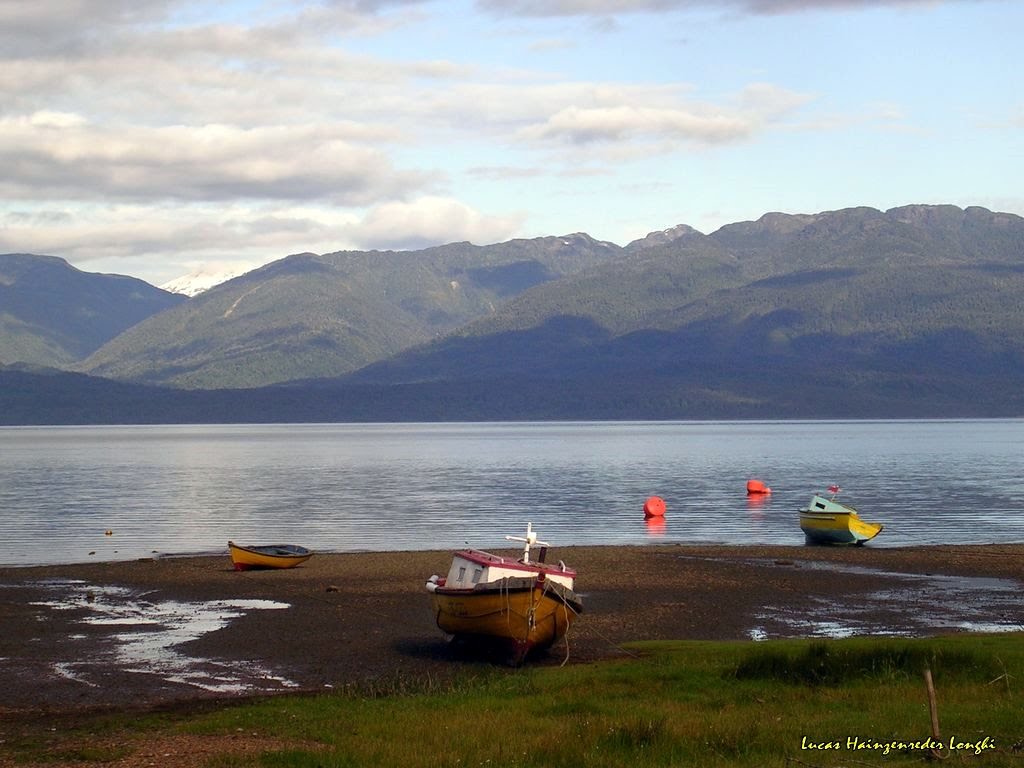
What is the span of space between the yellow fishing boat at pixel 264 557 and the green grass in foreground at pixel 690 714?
24346 millimetres

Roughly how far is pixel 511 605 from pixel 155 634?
34.4ft

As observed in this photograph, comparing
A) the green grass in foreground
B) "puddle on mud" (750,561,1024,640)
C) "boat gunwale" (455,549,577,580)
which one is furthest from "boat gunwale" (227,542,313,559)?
the green grass in foreground

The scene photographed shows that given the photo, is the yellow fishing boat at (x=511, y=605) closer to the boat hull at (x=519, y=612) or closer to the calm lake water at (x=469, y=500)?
the boat hull at (x=519, y=612)

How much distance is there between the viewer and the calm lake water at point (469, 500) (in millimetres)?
66125

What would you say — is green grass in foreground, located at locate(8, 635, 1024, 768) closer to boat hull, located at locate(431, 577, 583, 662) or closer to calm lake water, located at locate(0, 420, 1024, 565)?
boat hull, located at locate(431, 577, 583, 662)

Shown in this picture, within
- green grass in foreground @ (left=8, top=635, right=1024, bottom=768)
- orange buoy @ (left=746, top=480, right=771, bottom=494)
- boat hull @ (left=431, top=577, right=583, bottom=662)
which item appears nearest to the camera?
green grass in foreground @ (left=8, top=635, right=1024, bottom=768)

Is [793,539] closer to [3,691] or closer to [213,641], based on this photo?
[213,641]

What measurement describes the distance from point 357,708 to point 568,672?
509 cm

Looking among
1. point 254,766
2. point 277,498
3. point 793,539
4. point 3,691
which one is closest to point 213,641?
point 3,691

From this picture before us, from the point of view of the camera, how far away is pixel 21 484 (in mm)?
114312

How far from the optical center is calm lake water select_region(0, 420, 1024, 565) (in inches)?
2603

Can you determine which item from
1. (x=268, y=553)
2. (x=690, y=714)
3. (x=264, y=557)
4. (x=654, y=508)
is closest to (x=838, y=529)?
(x=654, y=508)

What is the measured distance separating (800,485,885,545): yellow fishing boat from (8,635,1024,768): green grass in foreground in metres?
32.7

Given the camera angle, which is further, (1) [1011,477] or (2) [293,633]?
(1) [1011,477]
